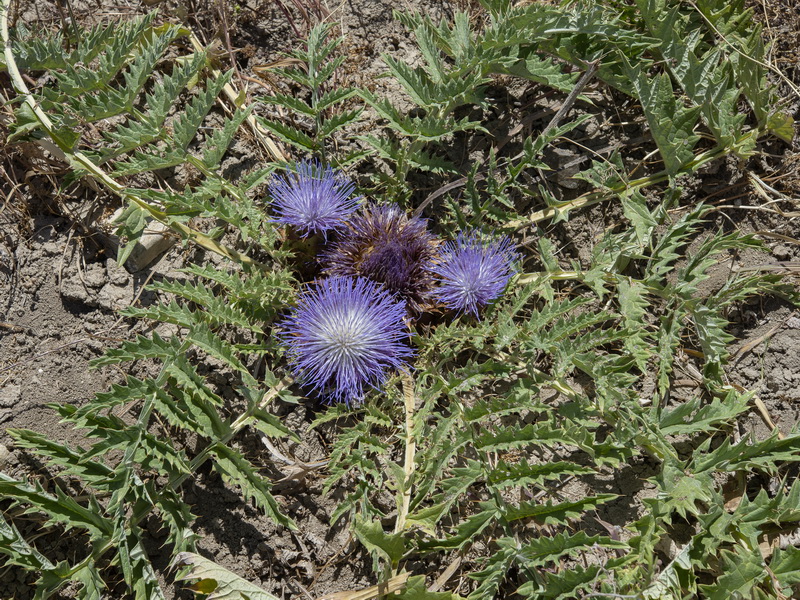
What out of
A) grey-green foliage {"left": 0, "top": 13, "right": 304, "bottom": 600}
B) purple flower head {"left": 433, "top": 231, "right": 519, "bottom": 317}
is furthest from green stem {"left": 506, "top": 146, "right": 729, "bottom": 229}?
grey-green foliage {"left": 0, "top": 13, "right": 304, "bottom": 600}

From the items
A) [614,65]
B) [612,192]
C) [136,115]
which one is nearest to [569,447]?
[612,192]

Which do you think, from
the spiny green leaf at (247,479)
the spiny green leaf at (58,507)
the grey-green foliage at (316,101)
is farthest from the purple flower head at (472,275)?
the spiny green leaf at (58,507)

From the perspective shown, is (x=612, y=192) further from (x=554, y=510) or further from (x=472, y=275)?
(x=554, y=510)

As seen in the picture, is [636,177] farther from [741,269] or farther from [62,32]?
[62,32]

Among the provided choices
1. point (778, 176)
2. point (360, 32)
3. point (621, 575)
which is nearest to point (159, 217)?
point (360, 32)

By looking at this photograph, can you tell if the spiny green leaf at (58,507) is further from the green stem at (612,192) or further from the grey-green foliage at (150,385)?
the green stem at (612,192)

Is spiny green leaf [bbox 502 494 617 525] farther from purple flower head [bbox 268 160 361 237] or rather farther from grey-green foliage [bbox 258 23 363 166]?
grey-green foliage [bbox 258 23 363 166]
